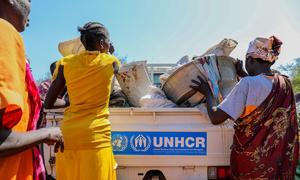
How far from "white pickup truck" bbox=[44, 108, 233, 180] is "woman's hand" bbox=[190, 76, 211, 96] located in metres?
0.18

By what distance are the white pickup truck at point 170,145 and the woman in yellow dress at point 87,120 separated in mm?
369

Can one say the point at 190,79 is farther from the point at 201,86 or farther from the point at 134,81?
the point at 134,81

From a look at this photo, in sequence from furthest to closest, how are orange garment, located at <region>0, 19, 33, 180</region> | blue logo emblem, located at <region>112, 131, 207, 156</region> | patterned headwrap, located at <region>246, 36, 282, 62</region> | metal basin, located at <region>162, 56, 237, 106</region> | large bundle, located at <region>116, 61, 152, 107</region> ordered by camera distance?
large bundle, located at <region>116, 61, 152, 107</region>
metal basin, located at <region>162, 56, 237, 106</region>
blue logo emblem, located at <region>112, 131, 207, 156</region>
patterned headwrap, located at <region>246, 36, 282, 62</region>
orange garment, located at <region>0, 19, 33, 180</region>

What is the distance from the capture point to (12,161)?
4.28 ft

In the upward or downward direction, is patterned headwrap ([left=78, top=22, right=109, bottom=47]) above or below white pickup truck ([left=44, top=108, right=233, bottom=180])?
above

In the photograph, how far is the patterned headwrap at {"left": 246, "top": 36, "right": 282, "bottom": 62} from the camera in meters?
2.78

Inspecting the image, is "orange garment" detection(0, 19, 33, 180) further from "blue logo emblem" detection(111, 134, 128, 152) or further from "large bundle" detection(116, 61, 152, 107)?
"large bundle" detection(116, 61, 152, 107)

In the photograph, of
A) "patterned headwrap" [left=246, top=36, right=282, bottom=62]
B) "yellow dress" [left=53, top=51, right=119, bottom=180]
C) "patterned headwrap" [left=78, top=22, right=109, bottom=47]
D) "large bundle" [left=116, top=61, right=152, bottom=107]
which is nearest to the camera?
"yellow dress" [left=53, top=51, right=119, bottom=180]

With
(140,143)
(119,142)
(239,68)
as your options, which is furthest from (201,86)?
(119,142)

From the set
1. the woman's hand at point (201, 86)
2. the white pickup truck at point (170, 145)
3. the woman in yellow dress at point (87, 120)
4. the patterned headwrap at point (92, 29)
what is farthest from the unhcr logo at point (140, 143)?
the patterned headwrap at point (92, 29)

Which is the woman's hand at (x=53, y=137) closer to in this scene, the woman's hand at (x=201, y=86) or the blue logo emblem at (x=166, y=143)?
the blue logo emblem at (x=166, y=143)

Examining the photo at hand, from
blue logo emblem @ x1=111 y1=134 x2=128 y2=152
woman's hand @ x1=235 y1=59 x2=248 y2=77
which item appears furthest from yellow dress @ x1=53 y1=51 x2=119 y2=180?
woman's hand @ x1=235 y1=59 x2=248 y2=77

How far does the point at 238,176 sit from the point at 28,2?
6.58 ft

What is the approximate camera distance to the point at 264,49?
2789 mm
